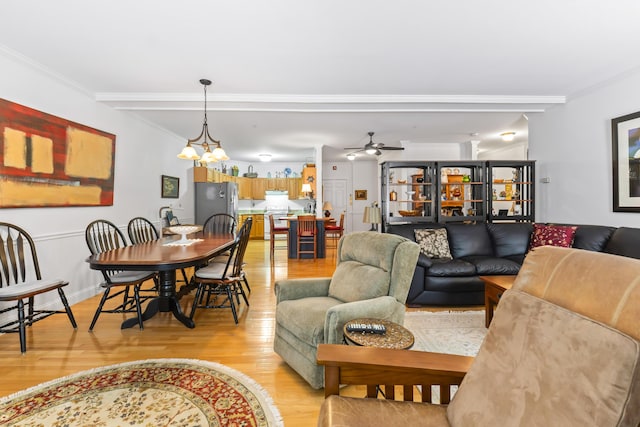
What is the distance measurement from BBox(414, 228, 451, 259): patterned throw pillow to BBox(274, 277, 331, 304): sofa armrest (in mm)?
1818

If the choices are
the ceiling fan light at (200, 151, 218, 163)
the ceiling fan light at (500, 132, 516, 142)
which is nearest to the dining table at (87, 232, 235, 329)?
the ceiling fan light at (200, 151, 218, 163)

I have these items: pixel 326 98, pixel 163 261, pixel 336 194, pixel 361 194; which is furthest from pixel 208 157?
pixel 361 194

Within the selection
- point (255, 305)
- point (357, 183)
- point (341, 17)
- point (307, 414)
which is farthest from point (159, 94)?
point (357, 183)

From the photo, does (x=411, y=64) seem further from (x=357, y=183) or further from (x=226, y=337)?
(x=357, y=183)

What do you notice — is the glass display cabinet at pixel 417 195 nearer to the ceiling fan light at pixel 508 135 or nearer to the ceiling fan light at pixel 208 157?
the ceiling fan light at pixel 508 135

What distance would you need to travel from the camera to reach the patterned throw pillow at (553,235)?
3.41 m

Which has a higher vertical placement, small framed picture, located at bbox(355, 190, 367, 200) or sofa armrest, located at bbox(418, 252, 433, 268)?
small framed picture, located at bbox(355, 190, 367, 200)

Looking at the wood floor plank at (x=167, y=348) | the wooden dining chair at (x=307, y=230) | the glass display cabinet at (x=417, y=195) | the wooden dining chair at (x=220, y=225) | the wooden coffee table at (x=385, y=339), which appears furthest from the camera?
the wooden dining chair at (x=307, y=230)

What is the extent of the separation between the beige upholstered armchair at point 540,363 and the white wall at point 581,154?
3625 mm

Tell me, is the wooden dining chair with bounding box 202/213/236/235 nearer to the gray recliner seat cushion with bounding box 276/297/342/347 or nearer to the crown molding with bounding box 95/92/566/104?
the crown molding with bounding box 95/92/566/104

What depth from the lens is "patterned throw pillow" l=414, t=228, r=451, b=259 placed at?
3.66 m

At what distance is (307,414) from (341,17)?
2717 mm

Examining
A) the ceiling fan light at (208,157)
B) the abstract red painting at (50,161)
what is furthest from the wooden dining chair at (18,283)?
the ceiling fan light at (208,157)

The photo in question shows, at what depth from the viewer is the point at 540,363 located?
83 cm
